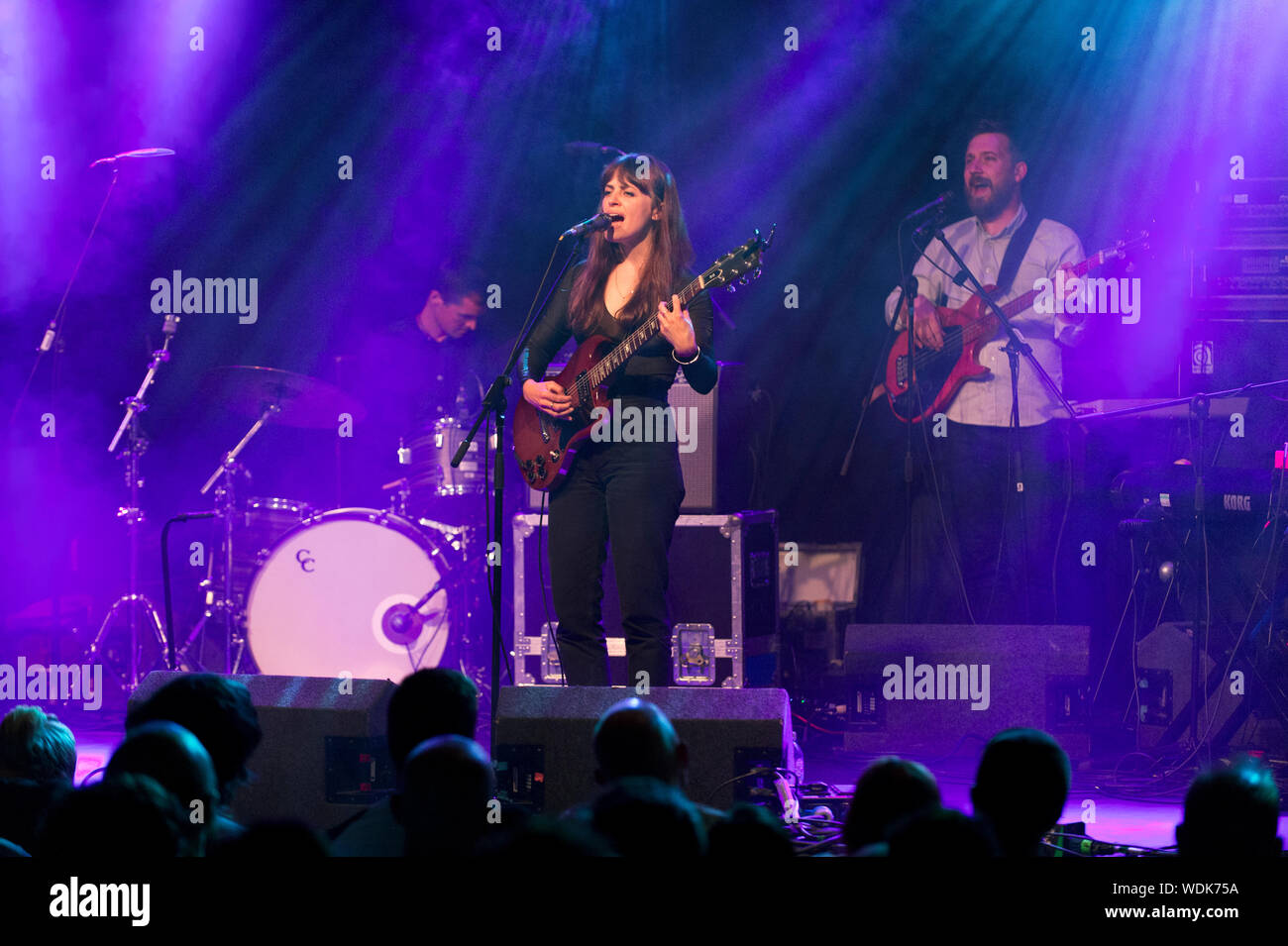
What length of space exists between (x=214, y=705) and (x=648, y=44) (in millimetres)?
6475

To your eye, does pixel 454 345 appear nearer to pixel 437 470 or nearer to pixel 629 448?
pixel 437 470

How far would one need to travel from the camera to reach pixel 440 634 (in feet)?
24.1

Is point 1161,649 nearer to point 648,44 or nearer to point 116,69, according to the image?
point 648,44

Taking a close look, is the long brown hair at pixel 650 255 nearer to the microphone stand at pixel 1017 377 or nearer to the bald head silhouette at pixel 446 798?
the microphone stand at pixel 1017 377

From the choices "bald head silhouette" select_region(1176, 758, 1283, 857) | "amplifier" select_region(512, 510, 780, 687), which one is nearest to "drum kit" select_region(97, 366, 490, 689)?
"amplifier" select_region(512, 510, 780, 687)

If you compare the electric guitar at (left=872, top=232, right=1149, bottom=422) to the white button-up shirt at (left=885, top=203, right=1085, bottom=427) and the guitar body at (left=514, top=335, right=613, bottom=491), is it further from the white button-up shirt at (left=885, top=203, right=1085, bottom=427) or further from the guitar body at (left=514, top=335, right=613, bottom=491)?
the guitar body at (left=514, top=335, right=613, bottom=491)

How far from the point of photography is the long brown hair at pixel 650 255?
499 cm

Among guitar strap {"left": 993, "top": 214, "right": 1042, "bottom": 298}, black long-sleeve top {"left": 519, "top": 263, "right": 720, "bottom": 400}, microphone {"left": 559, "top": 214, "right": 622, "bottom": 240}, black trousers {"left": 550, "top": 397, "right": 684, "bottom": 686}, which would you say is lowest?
black trousers {"left": 550, "top": 397, "right": 684, "bottom": 686}

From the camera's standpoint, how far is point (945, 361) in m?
7.54

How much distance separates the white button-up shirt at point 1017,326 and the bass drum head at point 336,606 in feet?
10.5

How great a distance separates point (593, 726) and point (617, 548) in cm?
112

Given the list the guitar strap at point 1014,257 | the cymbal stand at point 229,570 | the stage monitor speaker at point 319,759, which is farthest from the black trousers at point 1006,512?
the stage monitor speaker at point 319,759

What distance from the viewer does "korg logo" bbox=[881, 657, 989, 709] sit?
19.8ft

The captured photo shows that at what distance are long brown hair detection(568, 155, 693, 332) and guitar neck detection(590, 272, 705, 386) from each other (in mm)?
70
